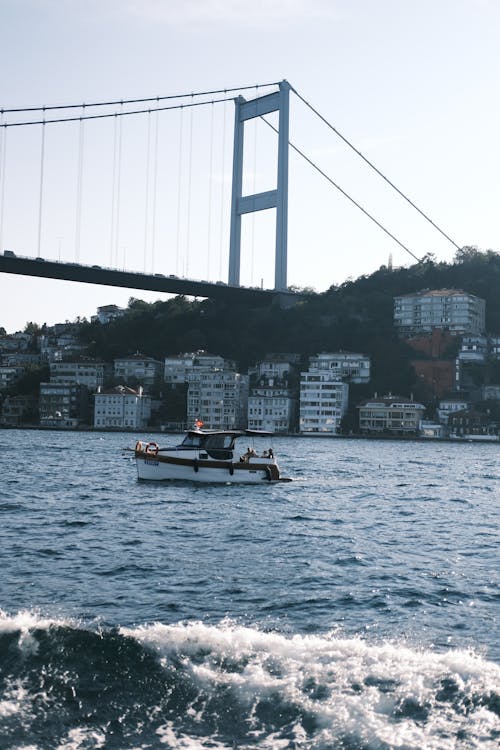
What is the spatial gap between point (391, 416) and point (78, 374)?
130ft

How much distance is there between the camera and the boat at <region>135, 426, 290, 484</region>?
1200 inches

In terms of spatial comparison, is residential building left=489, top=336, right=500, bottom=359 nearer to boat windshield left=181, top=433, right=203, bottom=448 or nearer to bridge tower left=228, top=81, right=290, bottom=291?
bridge tower left=228, top=81, right=290, bottom=291

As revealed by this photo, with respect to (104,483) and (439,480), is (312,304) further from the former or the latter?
(104,483)

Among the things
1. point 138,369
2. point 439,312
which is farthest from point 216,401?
point 439,312

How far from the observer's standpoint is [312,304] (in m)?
118

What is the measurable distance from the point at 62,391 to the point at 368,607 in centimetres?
9821

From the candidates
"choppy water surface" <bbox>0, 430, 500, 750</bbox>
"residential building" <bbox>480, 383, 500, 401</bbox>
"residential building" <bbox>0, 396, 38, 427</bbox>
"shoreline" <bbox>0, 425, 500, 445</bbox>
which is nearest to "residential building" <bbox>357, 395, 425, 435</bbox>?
"shoreline" <bbox>0, 425, 500, 445</bbox>

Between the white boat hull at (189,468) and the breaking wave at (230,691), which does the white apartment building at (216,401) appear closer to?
the white boat hull at (189,468)

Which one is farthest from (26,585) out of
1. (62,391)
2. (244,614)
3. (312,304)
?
(312,304)

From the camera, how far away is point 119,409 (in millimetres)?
102500

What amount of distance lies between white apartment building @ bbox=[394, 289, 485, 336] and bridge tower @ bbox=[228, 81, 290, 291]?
19.1m

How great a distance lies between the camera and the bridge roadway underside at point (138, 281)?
8856 centimetres

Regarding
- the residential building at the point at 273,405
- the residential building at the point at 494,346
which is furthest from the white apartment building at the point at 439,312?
the residential building at the point at 273,405

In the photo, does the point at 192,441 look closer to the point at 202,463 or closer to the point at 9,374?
the point at 202,463
